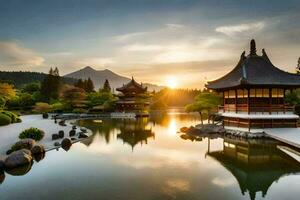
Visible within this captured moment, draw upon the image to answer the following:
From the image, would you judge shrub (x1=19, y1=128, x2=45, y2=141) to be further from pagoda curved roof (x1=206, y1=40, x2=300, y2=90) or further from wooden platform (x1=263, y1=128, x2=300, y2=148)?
wooden platform (x1=263, y1=128, x2=300, y2=148)

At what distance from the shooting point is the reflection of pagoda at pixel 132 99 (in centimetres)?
6475

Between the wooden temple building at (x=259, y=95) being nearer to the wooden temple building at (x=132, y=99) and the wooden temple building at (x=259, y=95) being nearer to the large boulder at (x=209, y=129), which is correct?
the large boulder at (x=209, y=129)

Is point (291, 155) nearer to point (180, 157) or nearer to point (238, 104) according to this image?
point (180, 157)

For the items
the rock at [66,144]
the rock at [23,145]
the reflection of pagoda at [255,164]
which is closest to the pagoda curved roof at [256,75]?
the reflection of pagoda at [255,164]

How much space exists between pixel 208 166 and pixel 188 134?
13767 mm

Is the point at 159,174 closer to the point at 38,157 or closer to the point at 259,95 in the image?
the point at 38,157

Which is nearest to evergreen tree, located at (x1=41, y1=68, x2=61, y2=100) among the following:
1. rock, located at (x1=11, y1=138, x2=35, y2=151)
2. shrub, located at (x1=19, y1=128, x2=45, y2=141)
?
shrub, located at (x1=19, y1=128, x2=45, y2=141)

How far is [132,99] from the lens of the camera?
215 feet


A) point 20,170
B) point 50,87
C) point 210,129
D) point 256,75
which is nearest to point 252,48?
point 256,75

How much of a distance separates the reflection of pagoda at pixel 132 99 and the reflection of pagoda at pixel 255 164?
4370cm

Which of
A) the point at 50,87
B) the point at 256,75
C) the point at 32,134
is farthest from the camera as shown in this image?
the point at 50,87

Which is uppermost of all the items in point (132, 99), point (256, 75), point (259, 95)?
point (256, 75)

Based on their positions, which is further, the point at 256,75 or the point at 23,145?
the point at 256,75

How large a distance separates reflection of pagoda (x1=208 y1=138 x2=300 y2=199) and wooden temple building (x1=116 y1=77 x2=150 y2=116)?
43.6 metres
